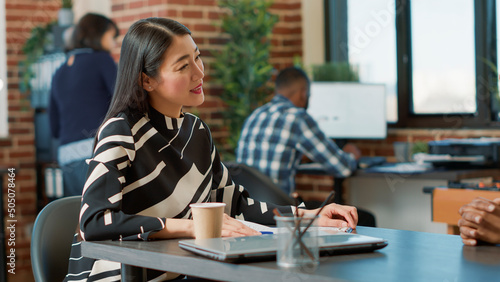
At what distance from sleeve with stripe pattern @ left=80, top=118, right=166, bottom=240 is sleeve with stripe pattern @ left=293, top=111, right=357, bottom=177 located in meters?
2.26

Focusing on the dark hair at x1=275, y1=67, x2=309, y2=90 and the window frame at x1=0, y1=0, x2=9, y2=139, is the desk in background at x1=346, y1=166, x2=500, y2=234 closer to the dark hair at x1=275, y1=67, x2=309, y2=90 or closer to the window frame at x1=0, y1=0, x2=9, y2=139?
the dark hair at x1=275, y1=67, x2=309, y2=90

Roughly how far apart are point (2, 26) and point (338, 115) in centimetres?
258

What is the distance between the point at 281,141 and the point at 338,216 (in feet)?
6.87

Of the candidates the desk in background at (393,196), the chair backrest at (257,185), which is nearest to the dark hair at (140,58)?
the chair backrest at (257,185)

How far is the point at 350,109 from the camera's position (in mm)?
4512

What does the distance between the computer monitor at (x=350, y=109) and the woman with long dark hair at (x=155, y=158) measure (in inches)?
108

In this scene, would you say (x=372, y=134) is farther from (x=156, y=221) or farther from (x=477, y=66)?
(x=156, y=221)

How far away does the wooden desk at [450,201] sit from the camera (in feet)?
9.95

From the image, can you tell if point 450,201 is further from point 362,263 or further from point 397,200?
point 362,263

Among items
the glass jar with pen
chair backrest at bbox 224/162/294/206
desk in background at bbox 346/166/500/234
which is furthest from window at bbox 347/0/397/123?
the glass jar with pen

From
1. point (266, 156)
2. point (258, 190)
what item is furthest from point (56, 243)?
point (266, 156)

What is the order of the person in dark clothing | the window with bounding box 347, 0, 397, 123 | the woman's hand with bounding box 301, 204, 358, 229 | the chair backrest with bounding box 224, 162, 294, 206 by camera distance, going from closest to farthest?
1. the woman's hand with bounding box 301, 204, 358, 229
2. the chair backrest with bounding box 224, 162, 294, 206
3. the person in dark clothing
4. the window with bounding box 347, 0, 397, 123

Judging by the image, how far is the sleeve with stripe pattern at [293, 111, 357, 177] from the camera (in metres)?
3.77

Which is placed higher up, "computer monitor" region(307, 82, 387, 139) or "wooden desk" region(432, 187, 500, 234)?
"computer monitor" region(307, 82, 387, 139)
